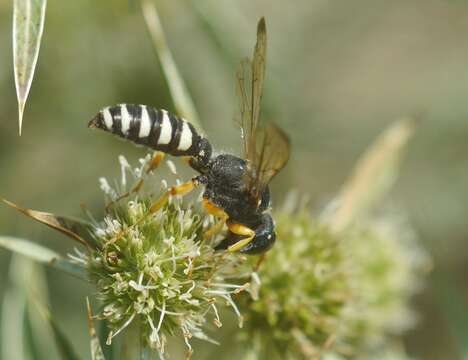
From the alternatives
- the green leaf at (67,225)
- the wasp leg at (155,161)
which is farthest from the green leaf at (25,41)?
the wasp leg at (155,161)

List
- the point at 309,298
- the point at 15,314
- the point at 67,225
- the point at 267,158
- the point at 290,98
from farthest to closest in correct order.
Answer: the point at 290,98 < the point at 309,298 < the point at 15,314 < the point at 267,158 < the point at 67,225

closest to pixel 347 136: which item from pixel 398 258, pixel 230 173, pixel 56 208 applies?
pixel 398 258

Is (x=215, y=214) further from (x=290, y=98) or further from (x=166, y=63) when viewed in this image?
(x=290, y=98)

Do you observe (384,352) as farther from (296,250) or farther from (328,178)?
(328,178)

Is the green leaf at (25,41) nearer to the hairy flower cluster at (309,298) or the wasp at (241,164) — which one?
the wasp at (241,164)

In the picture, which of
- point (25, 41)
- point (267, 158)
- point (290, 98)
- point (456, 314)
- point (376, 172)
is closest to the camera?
point (25, 41)

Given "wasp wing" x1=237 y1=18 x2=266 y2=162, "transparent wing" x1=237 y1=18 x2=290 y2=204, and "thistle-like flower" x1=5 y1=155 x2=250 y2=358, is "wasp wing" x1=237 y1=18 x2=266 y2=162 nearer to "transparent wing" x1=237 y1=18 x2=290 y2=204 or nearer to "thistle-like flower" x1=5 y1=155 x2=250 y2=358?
"transparent wing" x1=237 y1=18 x2=290 y2=204

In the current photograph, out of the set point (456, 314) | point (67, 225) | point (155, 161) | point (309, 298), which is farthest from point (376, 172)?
point (67, 225)
